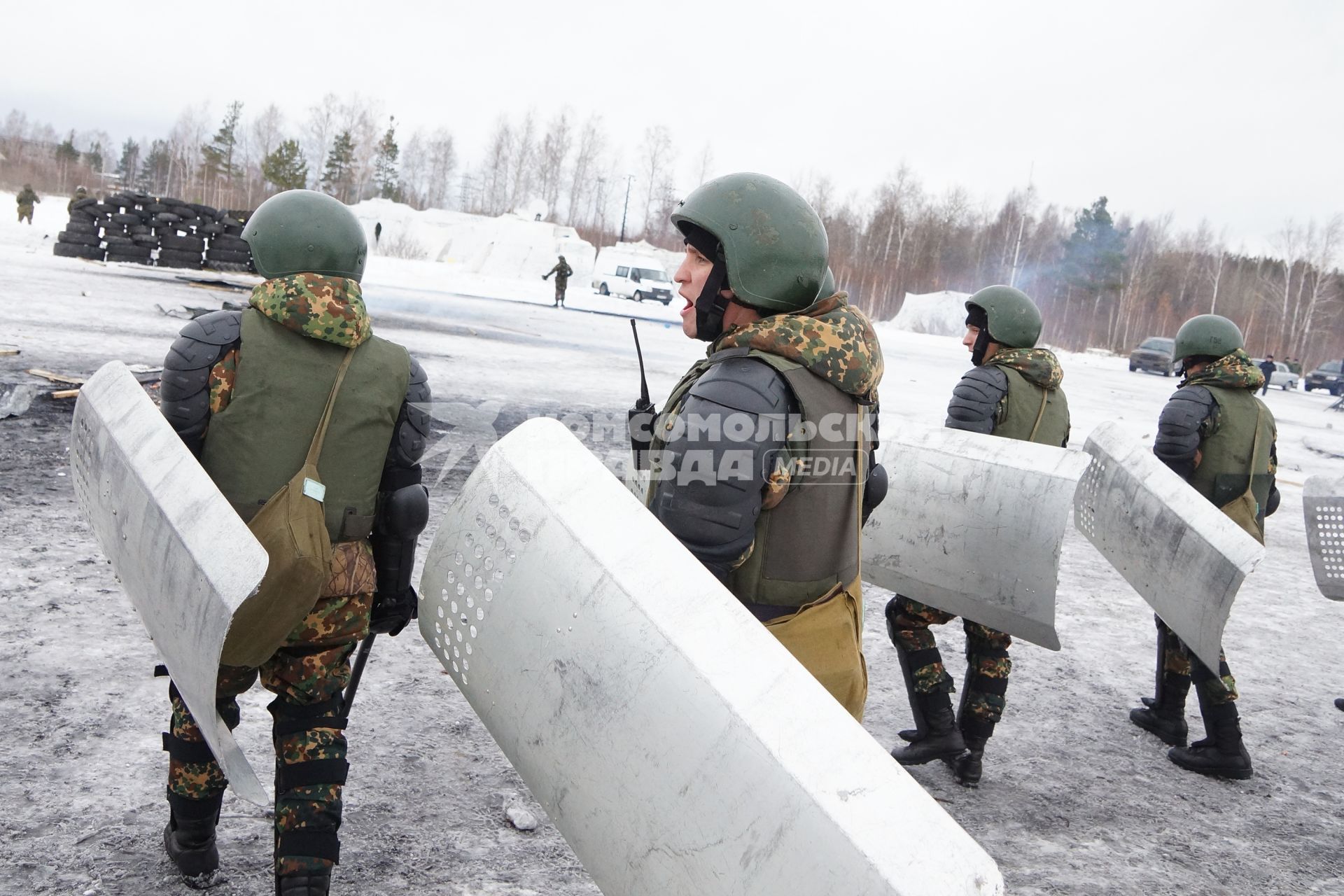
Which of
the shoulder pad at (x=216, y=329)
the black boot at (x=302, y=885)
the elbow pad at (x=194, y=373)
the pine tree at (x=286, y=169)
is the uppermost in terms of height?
the pine tree at (x=286, y=169)

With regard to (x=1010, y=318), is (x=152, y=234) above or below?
above

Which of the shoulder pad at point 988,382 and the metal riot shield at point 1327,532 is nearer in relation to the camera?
the shoulder pad at point 988,382

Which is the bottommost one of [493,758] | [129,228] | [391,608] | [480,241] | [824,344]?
[493,758]

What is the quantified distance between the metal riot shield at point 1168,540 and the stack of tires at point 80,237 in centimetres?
2282

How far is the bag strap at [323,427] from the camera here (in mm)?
2318

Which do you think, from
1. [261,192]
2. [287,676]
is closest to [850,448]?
[287,676]

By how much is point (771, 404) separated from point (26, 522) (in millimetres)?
4534

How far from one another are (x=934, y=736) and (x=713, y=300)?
87.4 inches

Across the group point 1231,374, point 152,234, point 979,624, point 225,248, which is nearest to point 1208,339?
point 1231,374

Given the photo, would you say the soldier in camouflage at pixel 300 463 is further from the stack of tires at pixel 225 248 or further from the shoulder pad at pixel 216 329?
the stack of tires at pixel 225 248

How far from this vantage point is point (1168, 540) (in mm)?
3539

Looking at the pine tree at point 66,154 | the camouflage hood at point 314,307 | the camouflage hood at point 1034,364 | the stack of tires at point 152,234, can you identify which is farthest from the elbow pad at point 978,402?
the pine tree at point 66,154

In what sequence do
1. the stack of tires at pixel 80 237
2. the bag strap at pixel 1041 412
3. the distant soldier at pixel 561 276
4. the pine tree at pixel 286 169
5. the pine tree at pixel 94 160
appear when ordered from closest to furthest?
the bag strap at pixel 1041 412
the stack of tires at pixel 80 237
the distant soldier at pixel 561 276
the pine tree at pixel 286 169
the pine tree at pixel 94 160

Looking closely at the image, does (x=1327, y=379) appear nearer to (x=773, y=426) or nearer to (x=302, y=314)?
(x=773, y=426)
